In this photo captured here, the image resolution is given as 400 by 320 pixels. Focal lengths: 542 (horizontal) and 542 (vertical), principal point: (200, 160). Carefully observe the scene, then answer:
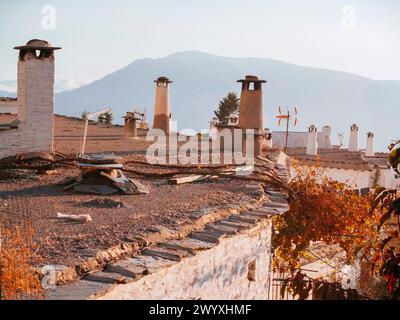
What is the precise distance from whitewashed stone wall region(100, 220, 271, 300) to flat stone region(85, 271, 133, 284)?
47 millimetres

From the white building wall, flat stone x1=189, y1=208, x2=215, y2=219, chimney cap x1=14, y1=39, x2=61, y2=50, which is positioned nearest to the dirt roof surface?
flat stone x1=189, y1=208, x2=215, y2=219

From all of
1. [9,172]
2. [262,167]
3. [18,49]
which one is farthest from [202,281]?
[18,49]

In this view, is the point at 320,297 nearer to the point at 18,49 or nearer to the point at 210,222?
the point at 210,222

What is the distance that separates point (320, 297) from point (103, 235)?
3.65 meters

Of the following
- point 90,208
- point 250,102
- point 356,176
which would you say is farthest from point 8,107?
point 90,208

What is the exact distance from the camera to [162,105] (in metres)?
17.0

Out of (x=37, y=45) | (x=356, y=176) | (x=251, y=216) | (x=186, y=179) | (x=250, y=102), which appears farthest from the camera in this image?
(x=356, y=176)

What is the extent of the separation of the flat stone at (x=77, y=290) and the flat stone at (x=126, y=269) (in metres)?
0.29

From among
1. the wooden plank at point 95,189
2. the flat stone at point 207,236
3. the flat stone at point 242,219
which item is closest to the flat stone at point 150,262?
the flat stone at point 207,236

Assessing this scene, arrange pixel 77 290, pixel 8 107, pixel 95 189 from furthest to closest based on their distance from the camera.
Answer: pixel 8 107
pixel 95 189
pixel 77 290

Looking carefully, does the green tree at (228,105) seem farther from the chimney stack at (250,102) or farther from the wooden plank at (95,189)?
the wooden plank at (95,189)

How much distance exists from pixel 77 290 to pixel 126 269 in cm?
58

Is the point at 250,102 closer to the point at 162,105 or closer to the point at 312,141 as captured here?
the point at 162,105

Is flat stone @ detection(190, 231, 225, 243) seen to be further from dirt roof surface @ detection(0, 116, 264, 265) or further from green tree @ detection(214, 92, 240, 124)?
green tree @ detection(214, 92, 240, 124)
